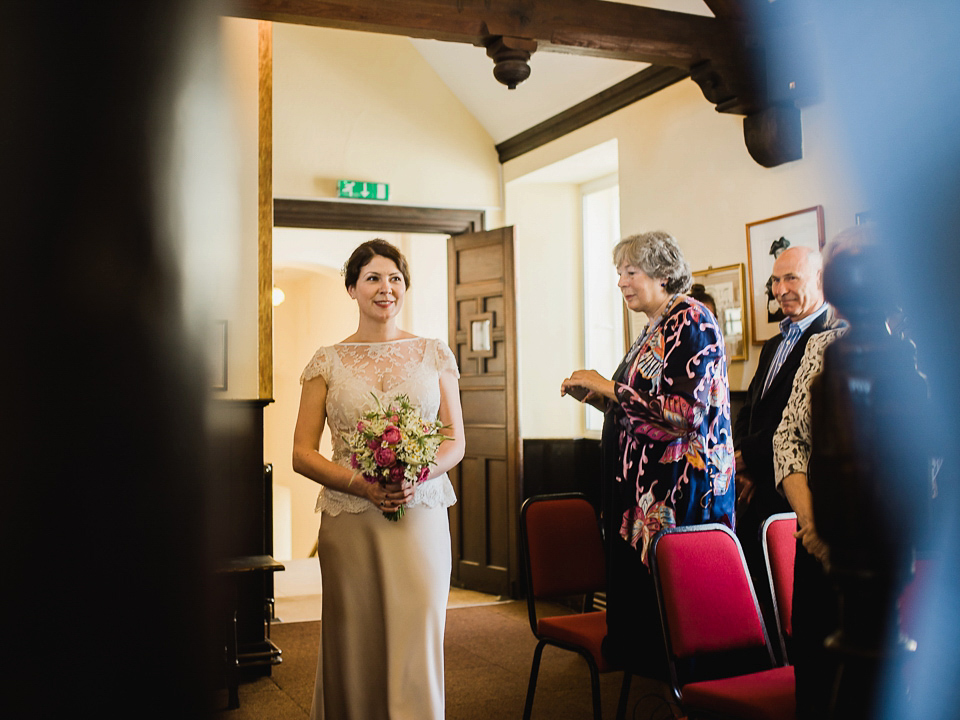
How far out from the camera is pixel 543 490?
5.95m

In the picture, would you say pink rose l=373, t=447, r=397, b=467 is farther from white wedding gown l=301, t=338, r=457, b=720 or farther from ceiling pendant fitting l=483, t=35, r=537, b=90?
ceiling pendant fitting l=483, t=35, r=537, b=90

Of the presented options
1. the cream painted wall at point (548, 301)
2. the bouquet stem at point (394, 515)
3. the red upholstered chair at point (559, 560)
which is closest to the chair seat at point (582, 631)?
the red upholstered chair at point (559, 560)

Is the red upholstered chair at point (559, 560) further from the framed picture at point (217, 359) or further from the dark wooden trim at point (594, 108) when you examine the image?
the framed picture at point (217, 359)

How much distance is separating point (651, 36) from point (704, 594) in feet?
9.18

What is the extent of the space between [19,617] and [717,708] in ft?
7.01

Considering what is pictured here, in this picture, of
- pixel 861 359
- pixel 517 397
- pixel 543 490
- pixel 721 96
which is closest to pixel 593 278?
pixel 517 397

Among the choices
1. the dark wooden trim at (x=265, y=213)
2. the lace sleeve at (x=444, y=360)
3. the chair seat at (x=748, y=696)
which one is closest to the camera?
the chair seat at (x=748, y=696)

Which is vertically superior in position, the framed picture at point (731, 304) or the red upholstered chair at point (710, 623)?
the framed picture at point (731, 304)

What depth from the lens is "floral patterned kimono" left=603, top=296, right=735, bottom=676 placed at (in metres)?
2.66

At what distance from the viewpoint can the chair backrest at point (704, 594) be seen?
218 cm

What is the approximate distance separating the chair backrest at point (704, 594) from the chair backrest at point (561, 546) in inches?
31.2

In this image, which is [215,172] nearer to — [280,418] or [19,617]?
[19,617]

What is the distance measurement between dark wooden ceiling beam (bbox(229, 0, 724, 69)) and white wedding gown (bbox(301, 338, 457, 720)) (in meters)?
1.78

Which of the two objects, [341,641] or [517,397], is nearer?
[341,641]
